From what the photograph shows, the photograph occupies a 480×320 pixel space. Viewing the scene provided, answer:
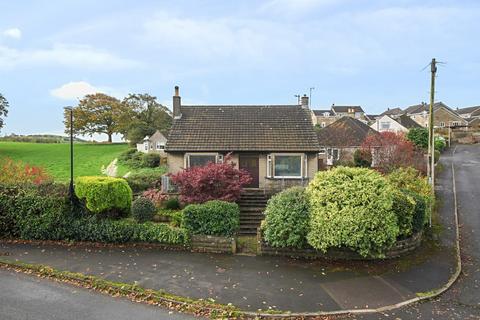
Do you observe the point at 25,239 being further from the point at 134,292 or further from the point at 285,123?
the point at 285,123

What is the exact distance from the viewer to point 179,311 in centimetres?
831

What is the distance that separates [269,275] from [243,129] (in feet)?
43.1

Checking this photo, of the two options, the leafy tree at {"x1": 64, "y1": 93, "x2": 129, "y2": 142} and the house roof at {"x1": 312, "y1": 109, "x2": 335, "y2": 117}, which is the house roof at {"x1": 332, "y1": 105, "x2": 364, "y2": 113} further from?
the leafy tree at {"x1": 64, "y1": 93, "x2": 129, "y2": 142}

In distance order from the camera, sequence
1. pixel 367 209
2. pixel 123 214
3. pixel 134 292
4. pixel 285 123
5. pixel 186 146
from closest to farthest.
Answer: pixel 134 292 < pixel 367 209 < pixel 123 214 < pixel 186 146 < pixel 285 123

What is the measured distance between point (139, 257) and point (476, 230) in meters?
14.4

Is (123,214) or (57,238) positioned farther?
(123,214)

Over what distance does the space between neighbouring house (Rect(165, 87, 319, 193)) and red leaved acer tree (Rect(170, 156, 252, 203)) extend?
3042mm

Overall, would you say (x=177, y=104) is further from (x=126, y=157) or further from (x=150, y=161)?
(x=126, y=157)

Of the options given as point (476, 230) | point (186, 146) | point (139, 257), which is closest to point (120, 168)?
point (186, 146)

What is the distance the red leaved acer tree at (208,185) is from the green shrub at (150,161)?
18562 mm

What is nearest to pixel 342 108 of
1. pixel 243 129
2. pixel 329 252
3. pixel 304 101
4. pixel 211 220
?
pixel 304 101

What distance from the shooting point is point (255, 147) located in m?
21.0

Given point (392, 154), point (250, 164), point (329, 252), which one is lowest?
point (329, 252)

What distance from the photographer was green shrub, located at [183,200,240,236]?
1291 cm
